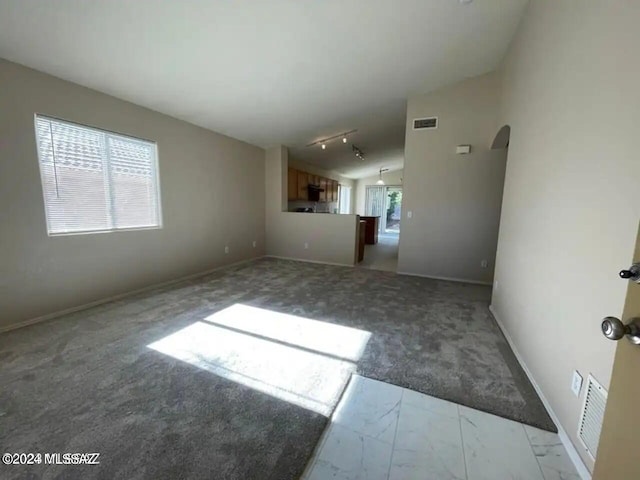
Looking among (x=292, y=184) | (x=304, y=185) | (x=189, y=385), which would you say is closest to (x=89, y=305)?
(x=189, y=385)

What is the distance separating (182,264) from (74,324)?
169 cm

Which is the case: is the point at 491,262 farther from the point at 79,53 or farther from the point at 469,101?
the point at 79,53

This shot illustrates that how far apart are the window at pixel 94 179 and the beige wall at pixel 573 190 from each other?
4.35m

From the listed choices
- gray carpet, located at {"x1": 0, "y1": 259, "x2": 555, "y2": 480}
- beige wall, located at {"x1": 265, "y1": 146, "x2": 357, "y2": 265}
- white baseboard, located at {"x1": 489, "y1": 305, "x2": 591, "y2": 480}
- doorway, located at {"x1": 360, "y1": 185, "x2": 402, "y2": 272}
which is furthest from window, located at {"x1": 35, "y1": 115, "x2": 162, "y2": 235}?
doorway, located at {"x1": 360, "y1": 185, "x2": 402, "y2": 272}

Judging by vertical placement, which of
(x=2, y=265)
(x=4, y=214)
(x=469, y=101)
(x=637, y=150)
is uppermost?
(x=469, y=101)

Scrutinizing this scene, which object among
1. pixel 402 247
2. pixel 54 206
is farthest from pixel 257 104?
pixel 402 247

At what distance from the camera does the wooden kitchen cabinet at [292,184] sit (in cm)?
644

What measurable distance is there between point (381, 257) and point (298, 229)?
209 cm

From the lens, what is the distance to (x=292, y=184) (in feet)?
21.6

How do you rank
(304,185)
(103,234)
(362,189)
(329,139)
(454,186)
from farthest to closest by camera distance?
(362,189)
(304,185)
(329,139)
(454,186)
(103,234)

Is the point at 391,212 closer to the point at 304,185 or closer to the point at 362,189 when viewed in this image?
the point at 362,189

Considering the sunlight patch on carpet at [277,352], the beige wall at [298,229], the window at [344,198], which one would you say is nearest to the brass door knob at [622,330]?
the sunlight patch on carpet at [277,352]

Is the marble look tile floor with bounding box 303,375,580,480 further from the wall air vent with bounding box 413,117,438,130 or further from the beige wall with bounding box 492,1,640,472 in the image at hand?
the wall air vent with bounding box 413,117,438,130

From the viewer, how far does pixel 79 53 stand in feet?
7.95
